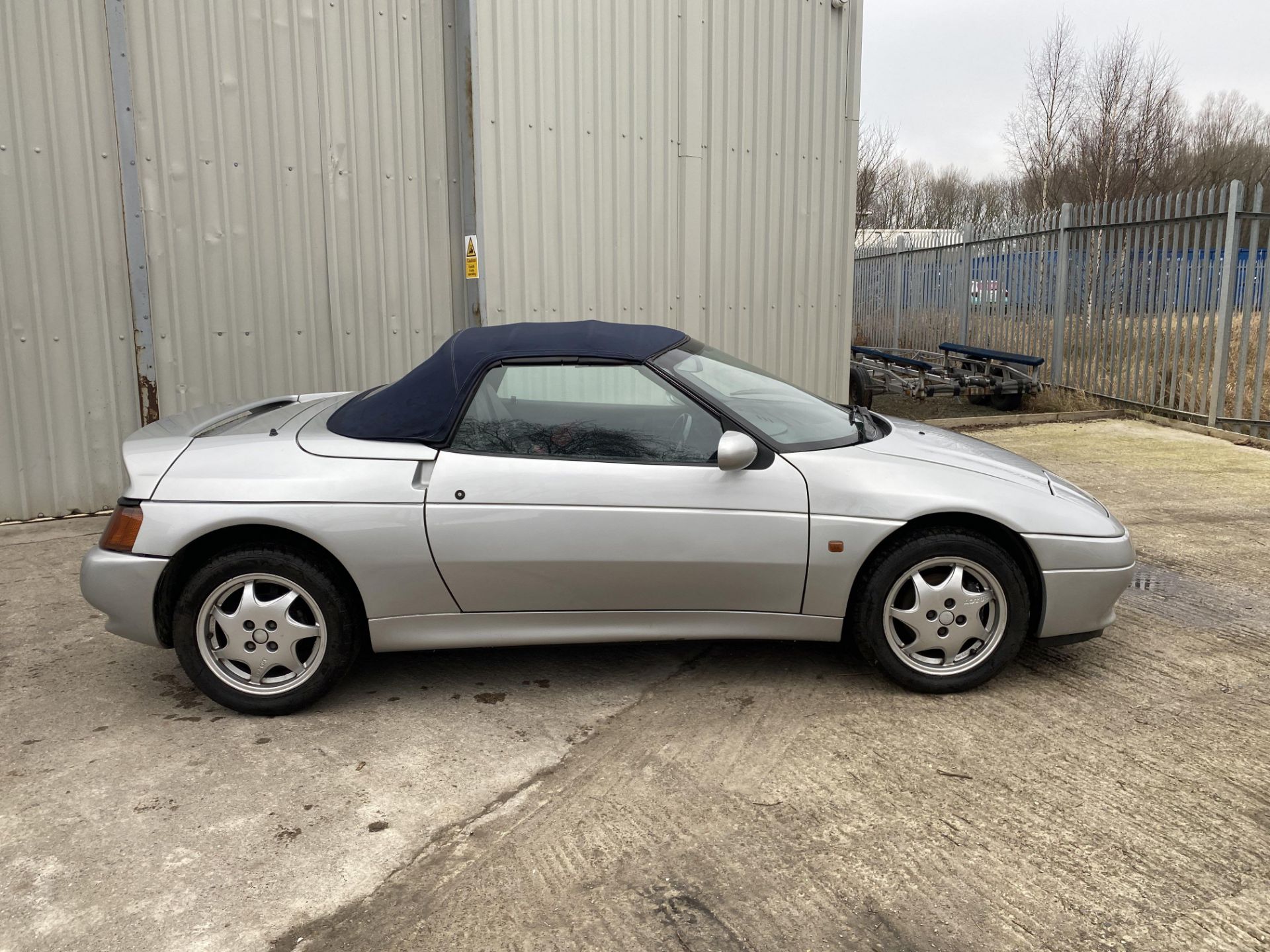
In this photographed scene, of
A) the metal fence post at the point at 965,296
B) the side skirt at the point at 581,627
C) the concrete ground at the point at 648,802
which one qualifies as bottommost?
the concrete ground at the point at 648,802

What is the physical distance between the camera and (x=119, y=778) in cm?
324

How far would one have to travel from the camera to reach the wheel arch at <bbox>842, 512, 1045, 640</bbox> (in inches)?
147

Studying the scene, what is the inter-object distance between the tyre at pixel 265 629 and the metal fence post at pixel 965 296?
494 inches

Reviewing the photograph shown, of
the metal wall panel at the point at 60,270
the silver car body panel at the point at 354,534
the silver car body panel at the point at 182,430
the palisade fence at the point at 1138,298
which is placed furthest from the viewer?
the palisade fence at the point at 1138,298

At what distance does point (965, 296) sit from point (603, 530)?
12.4 meters

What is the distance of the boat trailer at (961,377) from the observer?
12.1 m

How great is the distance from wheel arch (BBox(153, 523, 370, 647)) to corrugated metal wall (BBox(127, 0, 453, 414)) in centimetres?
370

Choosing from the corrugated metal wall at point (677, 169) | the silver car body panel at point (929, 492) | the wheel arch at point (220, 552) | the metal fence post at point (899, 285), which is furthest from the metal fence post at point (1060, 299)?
the wheel arch at point (220, 552)

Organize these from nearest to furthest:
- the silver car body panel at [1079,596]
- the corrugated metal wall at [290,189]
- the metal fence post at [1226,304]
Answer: the silver car body panel at [1079,596] → the corrugated metal wall at [290,189] → the metal fence post at [1226,304]

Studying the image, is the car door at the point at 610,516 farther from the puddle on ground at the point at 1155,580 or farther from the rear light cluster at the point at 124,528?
the puddle on ground at the point at 1155,580

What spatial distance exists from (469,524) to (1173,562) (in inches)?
163

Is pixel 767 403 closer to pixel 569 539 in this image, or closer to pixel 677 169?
pixel 569 539

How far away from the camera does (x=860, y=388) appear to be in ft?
40.6

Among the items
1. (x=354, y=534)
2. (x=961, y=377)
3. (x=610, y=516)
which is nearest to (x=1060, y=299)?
(x=961, y=377)
